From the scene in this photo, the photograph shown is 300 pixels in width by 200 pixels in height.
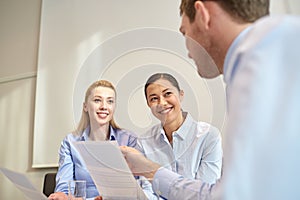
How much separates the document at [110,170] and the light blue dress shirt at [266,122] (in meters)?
0.36

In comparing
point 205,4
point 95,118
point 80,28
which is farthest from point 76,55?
point 205,4

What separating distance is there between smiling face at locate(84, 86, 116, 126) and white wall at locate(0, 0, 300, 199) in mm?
1487

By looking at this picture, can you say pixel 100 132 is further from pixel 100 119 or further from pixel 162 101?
pixel 162 101

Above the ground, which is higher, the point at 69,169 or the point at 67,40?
the point at 67,40

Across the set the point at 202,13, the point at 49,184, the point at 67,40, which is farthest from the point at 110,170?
the point at 67,40

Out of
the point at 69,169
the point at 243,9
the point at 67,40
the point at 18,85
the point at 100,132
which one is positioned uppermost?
the point at 67,40

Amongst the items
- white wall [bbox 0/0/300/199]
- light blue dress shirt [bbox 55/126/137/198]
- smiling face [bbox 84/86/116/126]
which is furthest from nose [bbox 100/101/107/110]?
white wall [bbox 0/0/300/199]

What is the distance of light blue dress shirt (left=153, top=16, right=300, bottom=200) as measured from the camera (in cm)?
40

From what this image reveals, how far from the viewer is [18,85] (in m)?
2.54

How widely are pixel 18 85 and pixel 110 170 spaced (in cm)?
196

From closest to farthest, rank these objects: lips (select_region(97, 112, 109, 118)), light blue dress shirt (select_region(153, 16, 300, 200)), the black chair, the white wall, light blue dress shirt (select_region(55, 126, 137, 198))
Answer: light blue dress shirt (select_region(153, 16, 300, 200)), lips (select_region(97, 112, 109, 118)), light blue dress shirt (select_region(55, 126, 137, 198)), the black chair, the white wall

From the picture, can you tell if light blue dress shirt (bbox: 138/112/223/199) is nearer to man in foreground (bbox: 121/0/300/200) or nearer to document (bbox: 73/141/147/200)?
document (bbox: 73/141/147/200)

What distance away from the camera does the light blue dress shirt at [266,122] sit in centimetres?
40

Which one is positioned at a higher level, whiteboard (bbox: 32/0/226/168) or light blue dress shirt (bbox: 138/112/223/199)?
whiteboard (bbox: 32/0/226/168)
